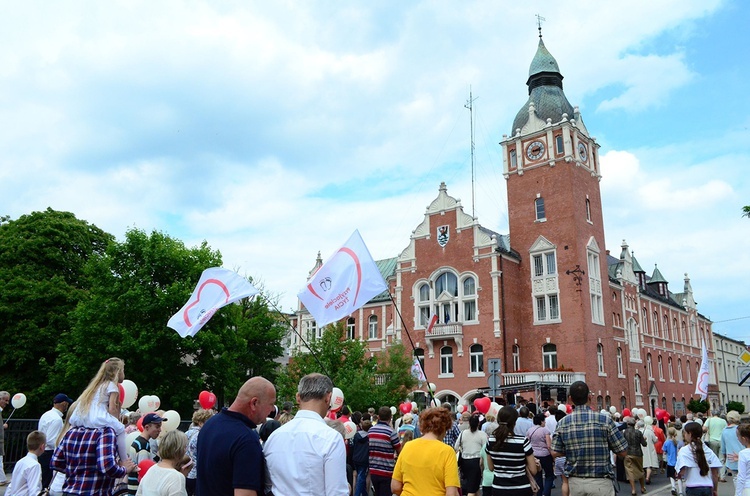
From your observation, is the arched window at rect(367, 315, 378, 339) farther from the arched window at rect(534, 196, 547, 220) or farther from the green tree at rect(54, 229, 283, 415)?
the green tree at rect(54, 229, 283, 415)

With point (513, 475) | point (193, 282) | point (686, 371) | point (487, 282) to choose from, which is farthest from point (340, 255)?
point (686, 371)

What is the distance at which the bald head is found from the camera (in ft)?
13.0

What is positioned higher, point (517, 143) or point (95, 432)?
point (517, 143)

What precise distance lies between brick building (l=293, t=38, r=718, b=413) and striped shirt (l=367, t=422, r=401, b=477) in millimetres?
27870

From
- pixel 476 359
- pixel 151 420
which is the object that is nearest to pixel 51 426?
pixel 151 420

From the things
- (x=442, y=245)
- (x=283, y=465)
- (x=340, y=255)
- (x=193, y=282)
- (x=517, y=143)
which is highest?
(x=517, y=143)

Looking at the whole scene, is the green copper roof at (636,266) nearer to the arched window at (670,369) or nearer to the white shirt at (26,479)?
the arched window at (670,369)

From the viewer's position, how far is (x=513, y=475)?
759cm

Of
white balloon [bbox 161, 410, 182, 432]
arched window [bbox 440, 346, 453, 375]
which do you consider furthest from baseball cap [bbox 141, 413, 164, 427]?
arched window [bbox 440, 346, 453, 375]

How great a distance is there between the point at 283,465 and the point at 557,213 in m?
40.7

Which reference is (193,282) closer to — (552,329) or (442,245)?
(442,245)

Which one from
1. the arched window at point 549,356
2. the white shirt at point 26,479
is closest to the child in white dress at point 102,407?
the white shirt at point 26,479

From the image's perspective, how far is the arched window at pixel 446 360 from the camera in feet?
139

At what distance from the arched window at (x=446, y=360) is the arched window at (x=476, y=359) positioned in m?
1.69
